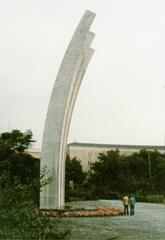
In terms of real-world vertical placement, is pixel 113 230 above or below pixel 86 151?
below

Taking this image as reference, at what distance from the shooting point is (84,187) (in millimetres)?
48156

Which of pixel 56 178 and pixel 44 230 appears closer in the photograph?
pixel 44 230

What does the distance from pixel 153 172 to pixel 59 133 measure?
35.9 m

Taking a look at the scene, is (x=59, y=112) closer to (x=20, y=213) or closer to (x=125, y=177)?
(x=20, y=213)

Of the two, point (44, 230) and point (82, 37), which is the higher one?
point (82, 37)

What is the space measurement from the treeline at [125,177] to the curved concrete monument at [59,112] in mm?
23277

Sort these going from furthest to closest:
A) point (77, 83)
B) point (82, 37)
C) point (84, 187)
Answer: point (84, 187)
point (77, 83)
point (82, 37)

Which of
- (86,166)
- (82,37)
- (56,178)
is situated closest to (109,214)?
(56,178)

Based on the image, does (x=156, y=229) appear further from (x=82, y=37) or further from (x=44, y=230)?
(x=44, y=230)

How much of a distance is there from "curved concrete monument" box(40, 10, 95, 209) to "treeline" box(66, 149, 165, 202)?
916 inches

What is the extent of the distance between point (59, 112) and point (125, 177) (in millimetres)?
31923

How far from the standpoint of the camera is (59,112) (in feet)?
58.2

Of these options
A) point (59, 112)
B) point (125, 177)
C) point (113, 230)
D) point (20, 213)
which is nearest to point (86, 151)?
point (125, 177)

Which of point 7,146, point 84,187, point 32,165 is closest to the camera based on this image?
point 7,146
